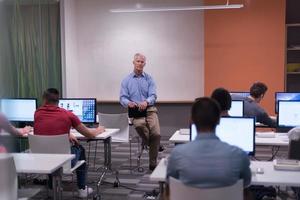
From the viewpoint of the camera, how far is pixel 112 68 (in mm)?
8312

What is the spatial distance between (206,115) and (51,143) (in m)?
2.05

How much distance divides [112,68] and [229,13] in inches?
101

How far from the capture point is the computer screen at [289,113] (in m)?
4.62

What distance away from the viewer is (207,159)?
202 cm

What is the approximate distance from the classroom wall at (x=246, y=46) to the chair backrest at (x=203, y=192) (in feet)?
19.3

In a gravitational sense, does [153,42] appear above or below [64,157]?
above

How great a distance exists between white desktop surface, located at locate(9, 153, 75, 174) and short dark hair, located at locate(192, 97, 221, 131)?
4.30 feet

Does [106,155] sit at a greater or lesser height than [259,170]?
lesser

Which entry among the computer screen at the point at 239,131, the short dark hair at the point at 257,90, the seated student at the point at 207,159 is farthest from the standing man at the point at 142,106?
the seated student at the point at 207,159

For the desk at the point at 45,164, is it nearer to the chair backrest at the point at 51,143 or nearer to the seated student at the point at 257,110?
the chair backrest at the point at 51,143

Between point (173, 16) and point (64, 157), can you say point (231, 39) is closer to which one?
point (173, 16)

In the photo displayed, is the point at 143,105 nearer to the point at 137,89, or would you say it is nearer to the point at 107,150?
the point at 137,89

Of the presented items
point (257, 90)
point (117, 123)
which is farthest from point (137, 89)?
point (257, 90)

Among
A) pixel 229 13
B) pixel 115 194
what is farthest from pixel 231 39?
pixel 115 194
